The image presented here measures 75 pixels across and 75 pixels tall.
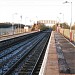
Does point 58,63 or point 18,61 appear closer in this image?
point 58,63

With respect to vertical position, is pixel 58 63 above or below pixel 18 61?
above

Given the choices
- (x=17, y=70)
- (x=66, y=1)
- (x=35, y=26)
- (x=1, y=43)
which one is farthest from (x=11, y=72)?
(x=35, y=26)

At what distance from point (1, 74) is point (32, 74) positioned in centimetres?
172

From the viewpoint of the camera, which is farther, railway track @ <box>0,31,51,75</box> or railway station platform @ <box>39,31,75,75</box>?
railway track @ <box>0,31,51,75</box>

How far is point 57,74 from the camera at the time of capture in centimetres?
1120

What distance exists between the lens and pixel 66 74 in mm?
11211

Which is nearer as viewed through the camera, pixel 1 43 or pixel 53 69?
pixel 53 69

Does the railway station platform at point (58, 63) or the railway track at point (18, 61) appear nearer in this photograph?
the railway station platform at point (58, 63)

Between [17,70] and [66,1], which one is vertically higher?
[66,1]

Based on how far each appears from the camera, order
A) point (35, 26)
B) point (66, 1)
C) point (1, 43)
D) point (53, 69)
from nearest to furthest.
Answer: point (53, 69)
point (1, 43)
point (66, 1)
point (35, 26)

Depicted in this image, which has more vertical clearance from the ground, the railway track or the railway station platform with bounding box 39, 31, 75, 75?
the railway station platform with bounding box 39, 31, 75, 75

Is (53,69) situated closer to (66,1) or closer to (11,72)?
(11,72)

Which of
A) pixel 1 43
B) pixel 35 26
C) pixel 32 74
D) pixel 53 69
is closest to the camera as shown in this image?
pixel 53 69

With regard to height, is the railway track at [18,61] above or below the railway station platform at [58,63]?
below
